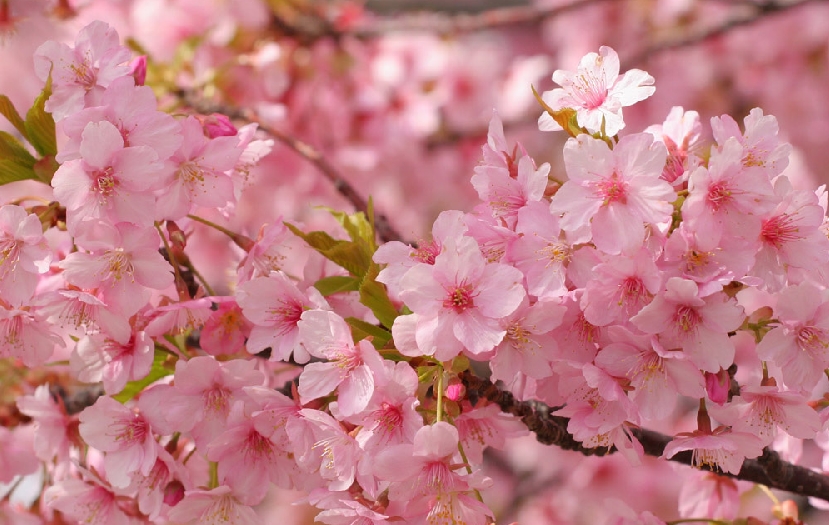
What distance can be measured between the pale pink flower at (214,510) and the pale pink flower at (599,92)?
72cm

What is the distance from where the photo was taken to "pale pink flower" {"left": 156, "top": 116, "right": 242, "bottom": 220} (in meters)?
1.25

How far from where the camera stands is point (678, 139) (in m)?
1.27

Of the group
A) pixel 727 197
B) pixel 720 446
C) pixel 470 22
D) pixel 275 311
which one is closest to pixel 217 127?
pixel 275 311

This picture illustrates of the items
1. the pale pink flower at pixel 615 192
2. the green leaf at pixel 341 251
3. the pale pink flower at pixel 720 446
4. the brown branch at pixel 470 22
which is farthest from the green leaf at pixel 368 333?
the brown branch at pixel 470 22

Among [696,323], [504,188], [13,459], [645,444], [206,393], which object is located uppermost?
[504,188]

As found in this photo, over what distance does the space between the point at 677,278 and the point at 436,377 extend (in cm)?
34

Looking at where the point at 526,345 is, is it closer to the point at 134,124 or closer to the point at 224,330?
the point at 224,330

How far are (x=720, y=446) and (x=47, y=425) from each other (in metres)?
1.14

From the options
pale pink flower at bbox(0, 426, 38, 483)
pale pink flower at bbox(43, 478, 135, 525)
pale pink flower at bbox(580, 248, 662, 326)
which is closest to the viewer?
pale pink flower at bbox(580, 248, 662, 326)

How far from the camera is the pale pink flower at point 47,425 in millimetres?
1525

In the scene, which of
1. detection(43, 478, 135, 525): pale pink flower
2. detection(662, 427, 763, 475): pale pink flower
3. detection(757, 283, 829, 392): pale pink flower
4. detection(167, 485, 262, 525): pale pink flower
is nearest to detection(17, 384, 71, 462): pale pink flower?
detection(43, 478, 135, 525): pale pink flower

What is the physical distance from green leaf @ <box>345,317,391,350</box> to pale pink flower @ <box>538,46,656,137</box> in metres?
0.37

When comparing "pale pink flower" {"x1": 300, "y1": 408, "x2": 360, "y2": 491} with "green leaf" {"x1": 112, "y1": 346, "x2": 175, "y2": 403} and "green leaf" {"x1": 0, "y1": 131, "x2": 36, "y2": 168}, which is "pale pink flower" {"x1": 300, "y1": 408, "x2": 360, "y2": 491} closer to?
"green leaf" {"x1": 112, "y1": 346, "x2": 175, "y2": 403}

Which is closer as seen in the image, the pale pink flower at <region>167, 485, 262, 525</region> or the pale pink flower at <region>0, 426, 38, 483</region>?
the pale pink flower at <region>167, 485, 262, 525</region>
